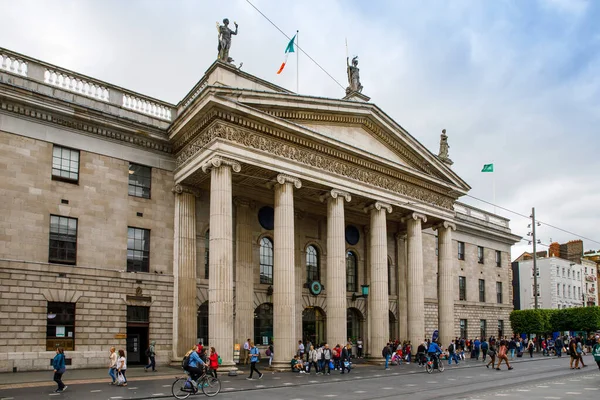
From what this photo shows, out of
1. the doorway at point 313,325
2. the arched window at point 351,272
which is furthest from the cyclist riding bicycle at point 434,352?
the arched window at point 351,272

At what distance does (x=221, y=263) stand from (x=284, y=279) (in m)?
3.91

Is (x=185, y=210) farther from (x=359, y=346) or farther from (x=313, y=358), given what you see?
(x=359, y=346)

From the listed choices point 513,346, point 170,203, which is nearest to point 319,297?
point 170,203

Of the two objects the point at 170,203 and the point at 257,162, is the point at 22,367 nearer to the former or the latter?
the point at 170,203

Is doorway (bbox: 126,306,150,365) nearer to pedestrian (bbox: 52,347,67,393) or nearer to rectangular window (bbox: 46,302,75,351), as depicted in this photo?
rectangular window (bbox: 46,302,75,351)

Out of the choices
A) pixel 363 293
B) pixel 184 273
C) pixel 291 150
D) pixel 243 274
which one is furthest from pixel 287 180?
pixel 363 293

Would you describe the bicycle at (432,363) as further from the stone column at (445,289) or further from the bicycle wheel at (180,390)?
the bicycle wheel at (180,390)

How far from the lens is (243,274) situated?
33156mm

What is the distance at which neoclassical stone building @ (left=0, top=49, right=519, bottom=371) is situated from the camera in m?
26.2

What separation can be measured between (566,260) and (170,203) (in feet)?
221

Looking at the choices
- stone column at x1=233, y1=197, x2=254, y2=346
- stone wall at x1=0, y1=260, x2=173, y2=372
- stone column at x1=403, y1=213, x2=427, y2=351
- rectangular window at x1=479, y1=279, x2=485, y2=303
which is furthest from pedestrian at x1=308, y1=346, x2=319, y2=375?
rectangular window at x1=479, y1=279, x2=485, y2=303

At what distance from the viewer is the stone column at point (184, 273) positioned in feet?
96.8

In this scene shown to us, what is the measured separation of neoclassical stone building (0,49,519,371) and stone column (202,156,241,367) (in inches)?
2.7

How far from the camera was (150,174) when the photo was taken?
30.9m
